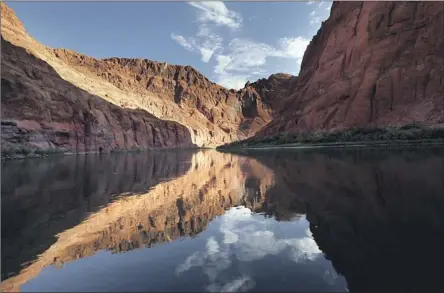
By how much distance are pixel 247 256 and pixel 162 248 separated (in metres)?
2.17

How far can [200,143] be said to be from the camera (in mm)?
142125

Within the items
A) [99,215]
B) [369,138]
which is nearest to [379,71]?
[369,138]

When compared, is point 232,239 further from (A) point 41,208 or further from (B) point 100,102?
(B) point 100,102

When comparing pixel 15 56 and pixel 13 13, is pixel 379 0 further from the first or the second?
pixel 13 13

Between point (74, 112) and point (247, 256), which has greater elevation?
point (74, 112)

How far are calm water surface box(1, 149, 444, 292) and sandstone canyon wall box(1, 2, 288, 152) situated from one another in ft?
171

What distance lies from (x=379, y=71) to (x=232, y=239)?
220ft

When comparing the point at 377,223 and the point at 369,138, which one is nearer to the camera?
the point at 377,223

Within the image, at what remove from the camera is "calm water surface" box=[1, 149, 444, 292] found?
246 inches

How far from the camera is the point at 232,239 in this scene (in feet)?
30.2

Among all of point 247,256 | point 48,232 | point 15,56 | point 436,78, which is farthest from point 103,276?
point 15,56

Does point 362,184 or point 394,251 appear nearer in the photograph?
point 394,251

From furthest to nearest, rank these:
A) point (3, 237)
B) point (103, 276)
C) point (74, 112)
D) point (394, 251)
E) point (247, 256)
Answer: point (74, 112), point (3, 237), point (247, 256), point (394, 251), point (103, 276)

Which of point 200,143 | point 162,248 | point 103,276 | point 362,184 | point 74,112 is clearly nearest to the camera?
point 103,276
